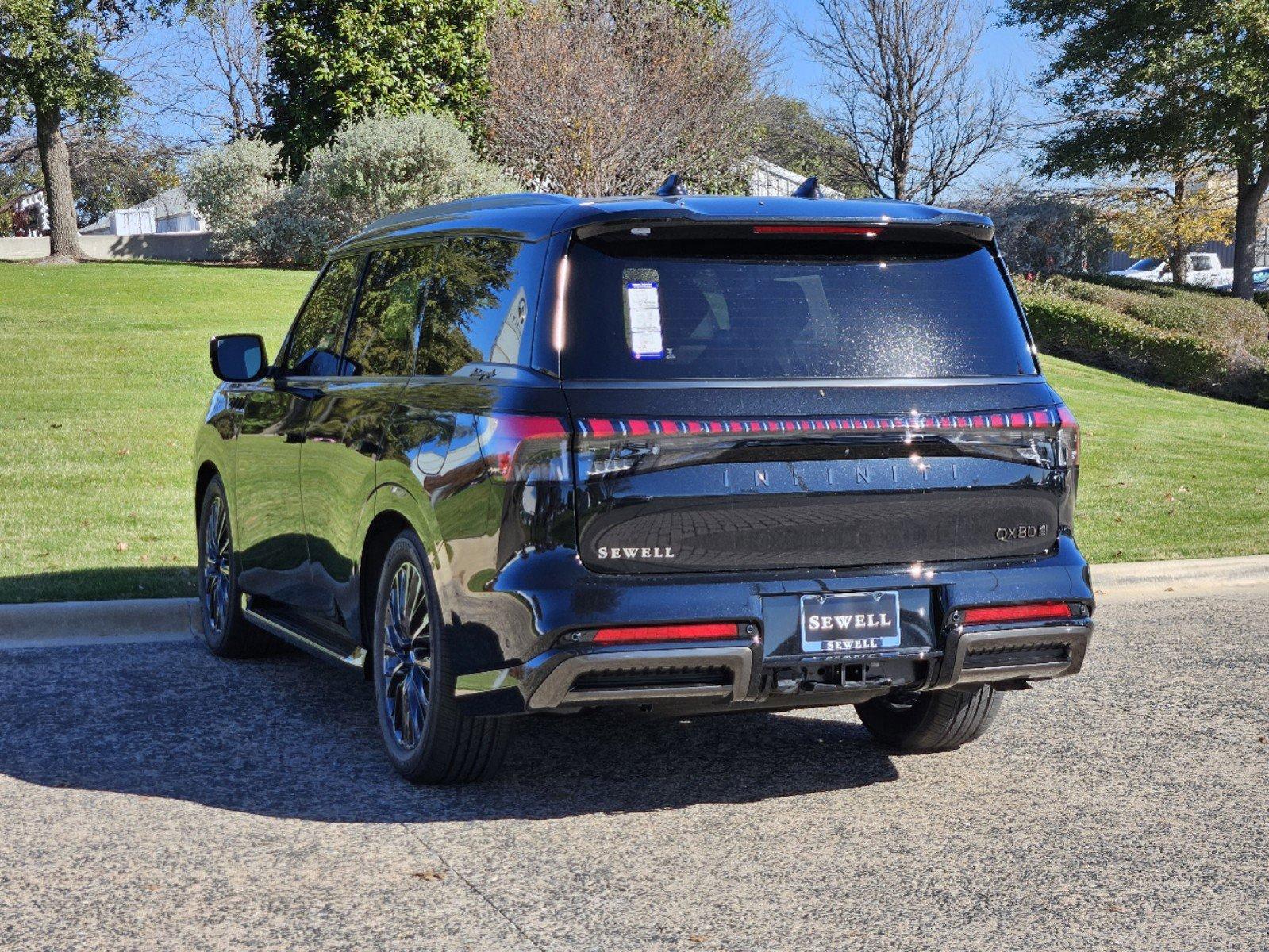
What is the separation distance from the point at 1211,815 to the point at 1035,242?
3573 cm

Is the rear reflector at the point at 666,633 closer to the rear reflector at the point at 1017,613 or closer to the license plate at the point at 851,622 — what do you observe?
the license plate at the point at 851,622

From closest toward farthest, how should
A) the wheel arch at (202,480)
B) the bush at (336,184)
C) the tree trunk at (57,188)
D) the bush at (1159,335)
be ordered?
the wheel arch at (202,480)
the bush at (1159,335)
the bush at (336,184)
the tree trunk at (57,188)

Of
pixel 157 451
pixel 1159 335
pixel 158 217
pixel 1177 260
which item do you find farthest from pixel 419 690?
pixel 158 217

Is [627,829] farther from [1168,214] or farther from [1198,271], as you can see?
[1198,271]

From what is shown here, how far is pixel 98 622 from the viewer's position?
7.93 metres

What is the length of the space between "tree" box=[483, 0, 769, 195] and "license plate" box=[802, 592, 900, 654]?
2685cm

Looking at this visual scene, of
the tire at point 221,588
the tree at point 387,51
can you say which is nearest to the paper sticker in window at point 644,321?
the tire at point 221,588

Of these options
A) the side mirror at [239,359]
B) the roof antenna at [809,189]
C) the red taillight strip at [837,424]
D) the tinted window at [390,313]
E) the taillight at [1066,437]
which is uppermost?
the roof antenna at [809,189]

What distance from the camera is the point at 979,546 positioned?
16.5ft

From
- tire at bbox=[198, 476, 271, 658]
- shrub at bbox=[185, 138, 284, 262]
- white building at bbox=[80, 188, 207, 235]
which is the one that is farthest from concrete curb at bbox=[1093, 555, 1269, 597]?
white building at bbox=[80, 188, 207, 235]

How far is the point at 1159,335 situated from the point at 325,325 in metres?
21.9

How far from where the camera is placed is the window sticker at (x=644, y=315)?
15.8 feet

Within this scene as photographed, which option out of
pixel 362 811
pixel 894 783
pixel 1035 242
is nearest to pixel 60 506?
pixel 362 811

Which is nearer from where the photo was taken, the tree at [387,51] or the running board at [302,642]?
the running board at [302,642]
